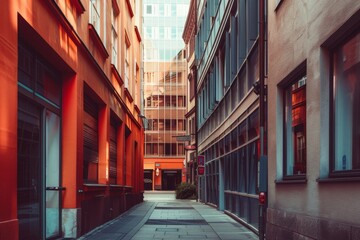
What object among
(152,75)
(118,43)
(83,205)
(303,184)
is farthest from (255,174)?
(152,75)

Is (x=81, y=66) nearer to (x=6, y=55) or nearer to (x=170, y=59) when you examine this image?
(x=6, y=55)

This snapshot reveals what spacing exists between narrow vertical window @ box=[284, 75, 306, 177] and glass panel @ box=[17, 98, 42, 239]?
183 inches

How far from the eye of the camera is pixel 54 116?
1158cm

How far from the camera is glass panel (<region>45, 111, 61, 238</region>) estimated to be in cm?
1118

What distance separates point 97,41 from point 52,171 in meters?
4.76

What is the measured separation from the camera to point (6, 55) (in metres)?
7.25

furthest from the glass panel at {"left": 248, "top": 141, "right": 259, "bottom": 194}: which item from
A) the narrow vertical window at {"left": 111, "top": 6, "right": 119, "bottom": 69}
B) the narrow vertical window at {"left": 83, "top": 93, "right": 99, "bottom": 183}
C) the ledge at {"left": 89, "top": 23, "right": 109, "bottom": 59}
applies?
the narrow vertical window at {"left": 111, "top": 6, "right": 119, "bottom": 69}

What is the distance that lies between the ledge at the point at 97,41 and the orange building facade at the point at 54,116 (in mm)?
38

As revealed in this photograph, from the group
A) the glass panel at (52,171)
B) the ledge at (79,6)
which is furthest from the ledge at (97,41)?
the glass panel at (52,171)

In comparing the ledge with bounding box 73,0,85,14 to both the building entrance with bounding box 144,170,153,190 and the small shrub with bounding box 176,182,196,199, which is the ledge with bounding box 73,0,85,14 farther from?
the building entrance with bounding box 144,170,153,190

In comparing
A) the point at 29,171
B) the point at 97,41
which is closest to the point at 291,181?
the point at 29,171

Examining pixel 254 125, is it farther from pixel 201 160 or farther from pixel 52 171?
pixel 201 160

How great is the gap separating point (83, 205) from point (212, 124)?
14975mm

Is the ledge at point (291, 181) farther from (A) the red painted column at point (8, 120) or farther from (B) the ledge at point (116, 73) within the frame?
(B) the ledge at point (116, 73)
